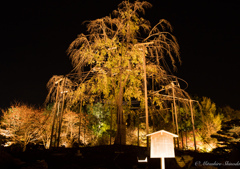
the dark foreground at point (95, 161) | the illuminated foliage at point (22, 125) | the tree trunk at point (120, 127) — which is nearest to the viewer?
the dark foreground at point (95, 161)

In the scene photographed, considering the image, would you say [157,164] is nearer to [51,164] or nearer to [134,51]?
[51,164]

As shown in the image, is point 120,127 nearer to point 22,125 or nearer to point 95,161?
point 95,161

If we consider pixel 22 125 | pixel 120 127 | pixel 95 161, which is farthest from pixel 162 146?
pixel 22 125

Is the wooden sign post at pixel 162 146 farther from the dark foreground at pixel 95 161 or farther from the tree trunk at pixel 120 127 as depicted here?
the tree trunk at pixel 120 127

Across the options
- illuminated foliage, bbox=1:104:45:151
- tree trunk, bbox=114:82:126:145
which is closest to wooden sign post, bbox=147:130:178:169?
tree trunk, bbox=114:82:126:145

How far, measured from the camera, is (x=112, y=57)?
39.0 ft

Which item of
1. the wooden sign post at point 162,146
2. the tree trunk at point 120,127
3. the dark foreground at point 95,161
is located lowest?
the dark foreground at point 95,161

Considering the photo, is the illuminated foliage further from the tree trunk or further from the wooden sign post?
the wooden sign post

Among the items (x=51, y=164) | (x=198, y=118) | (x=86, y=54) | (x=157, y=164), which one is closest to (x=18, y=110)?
(x=86, y=54)

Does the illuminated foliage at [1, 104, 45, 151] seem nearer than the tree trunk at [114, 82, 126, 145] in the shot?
No

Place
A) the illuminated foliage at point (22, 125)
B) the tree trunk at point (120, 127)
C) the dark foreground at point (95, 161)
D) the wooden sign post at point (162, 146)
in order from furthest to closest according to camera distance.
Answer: the illuminated foliage at point (22, 125) → the tree trunk at point (120, 127) → the dark foreground at point (95, 161) → the wooden sign post at point (162, 146)

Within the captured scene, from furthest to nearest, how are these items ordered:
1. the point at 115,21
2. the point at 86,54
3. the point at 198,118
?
the point at 198,118
the point at 115,21
the point at 86,54

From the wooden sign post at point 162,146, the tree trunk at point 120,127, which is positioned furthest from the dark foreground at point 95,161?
the tree trunk at point 120,127

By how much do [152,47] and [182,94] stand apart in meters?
3.40
